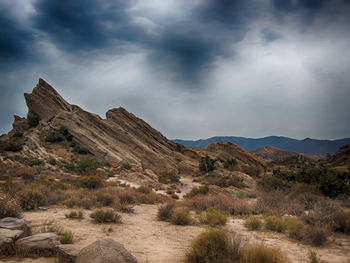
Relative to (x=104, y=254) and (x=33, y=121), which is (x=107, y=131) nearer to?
(x=33, y=121)

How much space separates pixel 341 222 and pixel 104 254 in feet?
25.7

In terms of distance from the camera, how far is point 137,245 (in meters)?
6.59

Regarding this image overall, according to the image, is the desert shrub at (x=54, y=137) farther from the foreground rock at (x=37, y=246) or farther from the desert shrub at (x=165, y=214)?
the foreground rock at (x=37, y=246)

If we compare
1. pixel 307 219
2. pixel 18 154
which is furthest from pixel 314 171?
pixel 18 154

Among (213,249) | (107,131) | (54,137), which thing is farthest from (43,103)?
(213,249)

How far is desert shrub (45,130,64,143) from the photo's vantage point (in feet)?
125

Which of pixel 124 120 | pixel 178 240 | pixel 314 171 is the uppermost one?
pixel 124 120

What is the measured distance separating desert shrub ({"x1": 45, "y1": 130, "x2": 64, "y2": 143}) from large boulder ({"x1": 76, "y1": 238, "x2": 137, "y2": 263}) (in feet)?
126

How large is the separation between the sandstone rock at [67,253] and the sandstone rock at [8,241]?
114 centimetres

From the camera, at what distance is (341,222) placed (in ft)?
25.2

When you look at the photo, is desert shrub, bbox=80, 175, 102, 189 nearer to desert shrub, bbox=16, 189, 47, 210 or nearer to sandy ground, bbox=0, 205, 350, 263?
desert shrub, bbox=16, 189, 47, 210

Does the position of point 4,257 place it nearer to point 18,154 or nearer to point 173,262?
point 173,262

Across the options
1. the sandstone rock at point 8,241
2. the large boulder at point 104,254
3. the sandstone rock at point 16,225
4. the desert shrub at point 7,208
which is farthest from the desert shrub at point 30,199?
the large boulder at point 104,254

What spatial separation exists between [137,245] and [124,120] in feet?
143
